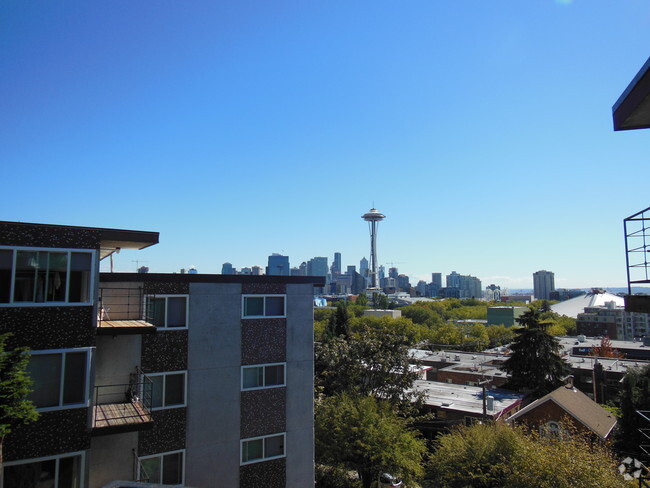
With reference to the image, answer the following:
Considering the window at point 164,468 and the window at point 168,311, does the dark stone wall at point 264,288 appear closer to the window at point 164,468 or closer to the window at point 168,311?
the window at point 168,311

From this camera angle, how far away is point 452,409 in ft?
105

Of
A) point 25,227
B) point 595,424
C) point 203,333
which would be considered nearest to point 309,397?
point 203,333

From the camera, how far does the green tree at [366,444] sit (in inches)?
851

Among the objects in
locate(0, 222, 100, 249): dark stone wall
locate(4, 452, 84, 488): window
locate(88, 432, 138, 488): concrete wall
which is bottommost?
locate(88, 432, 138, 488): concrete wall

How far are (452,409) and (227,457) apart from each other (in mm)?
21114

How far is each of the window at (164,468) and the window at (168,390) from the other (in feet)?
5.02

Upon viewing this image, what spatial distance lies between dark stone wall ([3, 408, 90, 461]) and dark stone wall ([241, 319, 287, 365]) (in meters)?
5.90

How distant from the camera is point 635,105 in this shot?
22.5ft

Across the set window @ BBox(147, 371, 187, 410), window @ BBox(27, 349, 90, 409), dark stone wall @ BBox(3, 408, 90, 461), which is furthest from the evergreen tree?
window @ BBox(27, 349, 90, 409)

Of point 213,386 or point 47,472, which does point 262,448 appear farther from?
point 47,472

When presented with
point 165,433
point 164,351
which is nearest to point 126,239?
point 164,351

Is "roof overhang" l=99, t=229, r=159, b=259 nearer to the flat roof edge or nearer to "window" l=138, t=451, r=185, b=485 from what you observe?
the flat roof edge

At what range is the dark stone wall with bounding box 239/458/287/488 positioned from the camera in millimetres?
15680

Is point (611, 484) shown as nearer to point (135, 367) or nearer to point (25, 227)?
point (135, 367)
